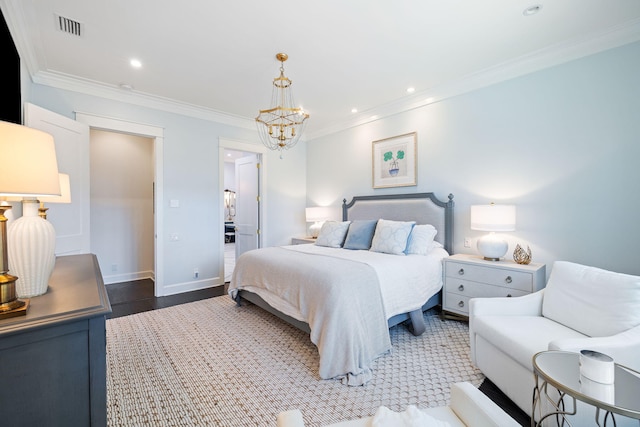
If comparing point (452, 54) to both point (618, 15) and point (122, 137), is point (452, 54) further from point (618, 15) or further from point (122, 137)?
point (122, 137)

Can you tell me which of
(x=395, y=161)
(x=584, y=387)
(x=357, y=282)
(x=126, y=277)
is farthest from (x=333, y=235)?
(x=126, y=277)

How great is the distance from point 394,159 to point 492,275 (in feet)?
6.80

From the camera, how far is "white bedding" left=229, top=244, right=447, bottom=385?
208cm

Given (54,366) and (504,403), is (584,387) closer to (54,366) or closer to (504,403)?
(504,403)

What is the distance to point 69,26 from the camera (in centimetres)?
243

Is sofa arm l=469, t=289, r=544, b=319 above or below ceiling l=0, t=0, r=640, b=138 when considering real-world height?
below

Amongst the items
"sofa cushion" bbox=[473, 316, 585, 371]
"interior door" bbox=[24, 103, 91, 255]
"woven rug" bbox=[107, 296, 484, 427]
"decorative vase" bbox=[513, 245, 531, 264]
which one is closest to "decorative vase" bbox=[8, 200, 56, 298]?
"woven rug" bbox=[107, 296, 484, 427]

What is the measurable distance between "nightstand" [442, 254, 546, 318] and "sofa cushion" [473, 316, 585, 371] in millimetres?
638

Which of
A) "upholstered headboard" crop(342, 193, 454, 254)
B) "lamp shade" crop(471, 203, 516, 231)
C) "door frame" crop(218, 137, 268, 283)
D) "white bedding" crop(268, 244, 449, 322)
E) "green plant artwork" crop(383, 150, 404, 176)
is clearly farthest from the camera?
"door frame" crop(218, 137, 268, 283)

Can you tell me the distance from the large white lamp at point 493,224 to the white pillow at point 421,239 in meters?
0.51

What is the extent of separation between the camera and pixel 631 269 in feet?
7.87

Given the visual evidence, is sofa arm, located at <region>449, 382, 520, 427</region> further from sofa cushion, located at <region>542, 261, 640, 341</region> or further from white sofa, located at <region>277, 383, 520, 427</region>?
sofa cushion, located at <region>542, 261, 640, 341</region>

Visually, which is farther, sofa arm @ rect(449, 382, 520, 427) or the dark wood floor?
the dark wood floor

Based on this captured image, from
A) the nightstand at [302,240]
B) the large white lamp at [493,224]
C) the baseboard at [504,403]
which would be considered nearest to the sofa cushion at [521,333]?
the baseboard at [504,403]
